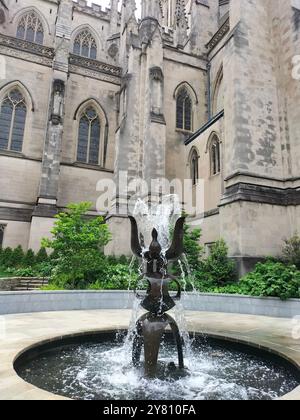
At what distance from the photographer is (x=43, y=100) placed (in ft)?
74.9

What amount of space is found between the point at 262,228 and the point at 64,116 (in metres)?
16.9

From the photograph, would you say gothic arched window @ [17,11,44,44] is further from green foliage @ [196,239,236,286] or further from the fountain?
the fountain

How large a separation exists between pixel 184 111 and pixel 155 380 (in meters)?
22.4

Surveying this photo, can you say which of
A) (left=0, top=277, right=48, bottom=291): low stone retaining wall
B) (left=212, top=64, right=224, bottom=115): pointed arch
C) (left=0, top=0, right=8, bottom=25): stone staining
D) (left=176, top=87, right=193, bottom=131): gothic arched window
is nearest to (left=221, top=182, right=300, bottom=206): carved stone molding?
(left=0, top=277, right=48, bottom=291): low stone retaining wall

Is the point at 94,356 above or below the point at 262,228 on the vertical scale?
below

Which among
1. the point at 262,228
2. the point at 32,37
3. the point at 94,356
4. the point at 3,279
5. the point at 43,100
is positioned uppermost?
the point at 32,37

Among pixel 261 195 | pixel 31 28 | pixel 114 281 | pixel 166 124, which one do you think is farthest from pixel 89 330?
pixel 31 28

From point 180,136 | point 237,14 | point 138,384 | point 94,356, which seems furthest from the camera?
point 180,136

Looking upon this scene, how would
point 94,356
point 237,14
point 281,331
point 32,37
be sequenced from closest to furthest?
point 94,356
point 281,331
point 237,14
point 32,37

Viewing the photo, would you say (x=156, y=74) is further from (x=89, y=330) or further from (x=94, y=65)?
(x=89, y=330)

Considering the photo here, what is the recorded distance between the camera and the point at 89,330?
6391 mm

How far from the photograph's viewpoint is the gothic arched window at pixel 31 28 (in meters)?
30.8
